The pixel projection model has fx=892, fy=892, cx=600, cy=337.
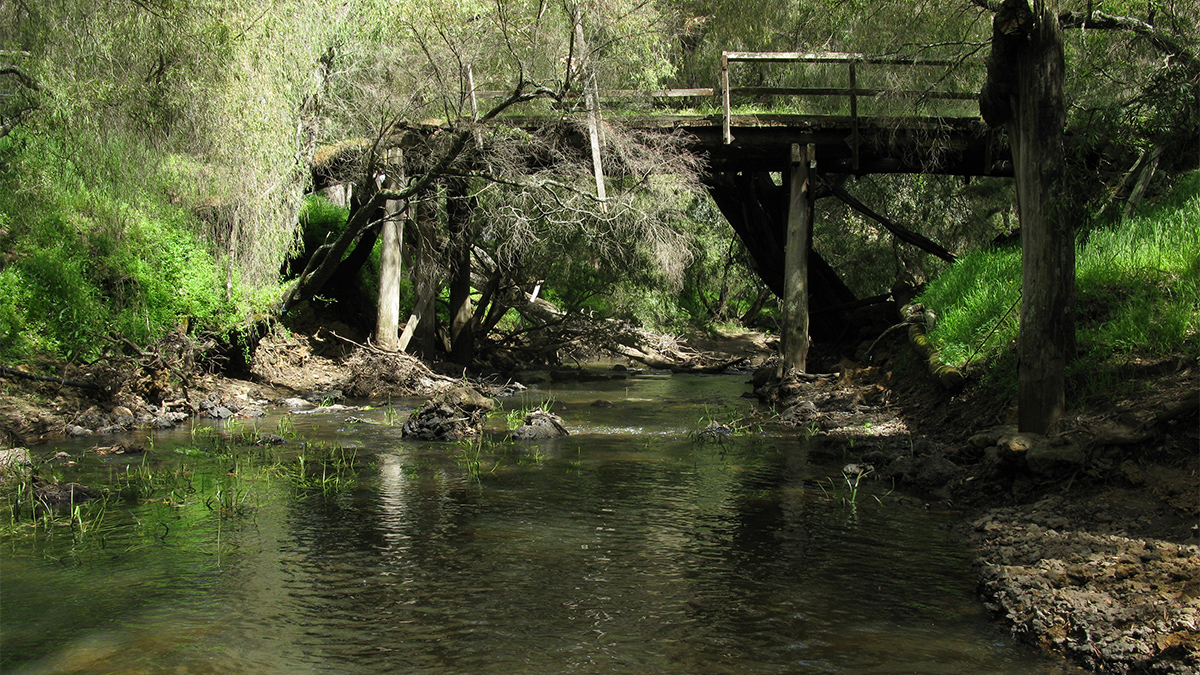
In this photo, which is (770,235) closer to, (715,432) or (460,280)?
(460,280)

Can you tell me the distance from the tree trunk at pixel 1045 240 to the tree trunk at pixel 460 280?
10586 mm

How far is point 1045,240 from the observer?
6.80m

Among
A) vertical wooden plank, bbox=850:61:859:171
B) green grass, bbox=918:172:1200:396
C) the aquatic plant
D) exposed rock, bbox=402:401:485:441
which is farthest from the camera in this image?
vertical wooden plank, bbox=850:61:859:171

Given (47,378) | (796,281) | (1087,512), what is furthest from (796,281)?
(47,378)

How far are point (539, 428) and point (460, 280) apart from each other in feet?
26.1

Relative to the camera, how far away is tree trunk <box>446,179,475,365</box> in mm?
16250

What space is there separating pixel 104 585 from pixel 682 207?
13828mm

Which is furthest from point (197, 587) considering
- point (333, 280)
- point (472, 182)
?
point (333, 280)

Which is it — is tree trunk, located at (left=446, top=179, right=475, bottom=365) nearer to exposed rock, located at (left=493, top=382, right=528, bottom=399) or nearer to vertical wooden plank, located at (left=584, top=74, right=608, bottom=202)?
exposed rock, located at (left=493, top=382, right=528, bottom=399)

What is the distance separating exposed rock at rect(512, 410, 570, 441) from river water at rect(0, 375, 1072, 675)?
61.5 inches

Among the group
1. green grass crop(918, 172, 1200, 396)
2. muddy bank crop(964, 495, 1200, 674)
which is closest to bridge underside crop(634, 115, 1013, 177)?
green grass crop(918, 172, 1200, 396)

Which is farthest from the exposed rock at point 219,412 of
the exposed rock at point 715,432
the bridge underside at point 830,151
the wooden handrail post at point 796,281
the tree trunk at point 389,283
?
the wooden handrail post at point 796,281

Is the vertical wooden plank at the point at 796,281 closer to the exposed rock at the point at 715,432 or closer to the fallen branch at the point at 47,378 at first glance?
the exposed rock at the point at 715,432

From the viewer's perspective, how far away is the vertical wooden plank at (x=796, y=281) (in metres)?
14.4
